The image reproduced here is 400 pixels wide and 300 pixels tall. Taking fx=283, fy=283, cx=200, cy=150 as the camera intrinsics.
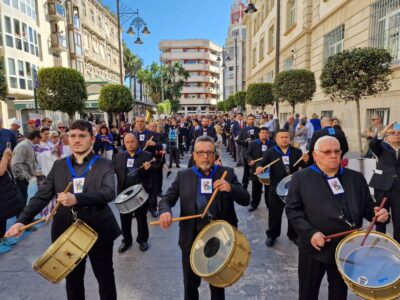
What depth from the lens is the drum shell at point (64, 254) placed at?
7.89 ft

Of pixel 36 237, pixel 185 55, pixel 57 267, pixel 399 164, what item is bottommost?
pixel 36 237

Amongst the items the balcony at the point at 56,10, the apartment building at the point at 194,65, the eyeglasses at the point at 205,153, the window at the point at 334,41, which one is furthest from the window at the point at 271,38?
the apartment building at the point at 194,65

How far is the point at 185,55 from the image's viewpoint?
7956 centimetres

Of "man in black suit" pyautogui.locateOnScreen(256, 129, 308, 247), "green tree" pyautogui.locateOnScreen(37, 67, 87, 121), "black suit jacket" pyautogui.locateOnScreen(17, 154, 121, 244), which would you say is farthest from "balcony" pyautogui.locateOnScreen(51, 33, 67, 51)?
"black suit jacket" pyautogui.locateOnScreen(17, 154, 121, 244)

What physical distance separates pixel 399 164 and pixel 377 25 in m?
9.64

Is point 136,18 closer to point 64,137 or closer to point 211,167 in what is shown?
point 64,137

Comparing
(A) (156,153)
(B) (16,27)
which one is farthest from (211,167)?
(B) (16,27)

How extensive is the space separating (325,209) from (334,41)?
14.7 metres

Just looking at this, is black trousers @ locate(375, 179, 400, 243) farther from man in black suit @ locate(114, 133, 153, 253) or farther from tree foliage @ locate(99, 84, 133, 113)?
tree foliage @ locate(99, 84, 133, 113)

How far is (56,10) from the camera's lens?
26.8 metres

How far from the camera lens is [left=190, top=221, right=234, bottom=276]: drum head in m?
2.36

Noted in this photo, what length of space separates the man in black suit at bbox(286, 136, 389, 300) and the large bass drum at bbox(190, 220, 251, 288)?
567 mm

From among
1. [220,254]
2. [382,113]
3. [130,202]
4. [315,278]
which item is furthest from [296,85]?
[220,254]

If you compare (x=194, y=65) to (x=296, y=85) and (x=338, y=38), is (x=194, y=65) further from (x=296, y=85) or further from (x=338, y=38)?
(x=296, y=85)
